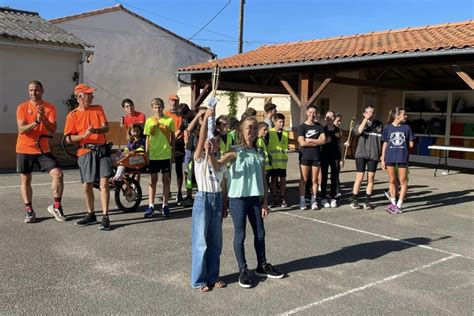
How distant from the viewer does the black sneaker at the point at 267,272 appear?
14.9 feet

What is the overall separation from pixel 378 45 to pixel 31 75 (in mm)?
9523

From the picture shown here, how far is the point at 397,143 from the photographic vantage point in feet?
25.3

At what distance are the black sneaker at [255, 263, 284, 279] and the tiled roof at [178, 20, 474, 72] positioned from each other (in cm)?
682

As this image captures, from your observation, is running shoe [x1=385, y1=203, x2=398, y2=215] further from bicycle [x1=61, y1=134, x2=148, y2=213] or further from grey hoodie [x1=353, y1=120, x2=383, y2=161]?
bicycle [x1=61, y1=134, x2=148, y2=213]

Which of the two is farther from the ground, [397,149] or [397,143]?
[397,143]

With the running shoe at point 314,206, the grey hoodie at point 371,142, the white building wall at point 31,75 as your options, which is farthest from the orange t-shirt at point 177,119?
the white building wall at point 31,75

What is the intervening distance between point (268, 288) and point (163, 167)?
10.7 feet

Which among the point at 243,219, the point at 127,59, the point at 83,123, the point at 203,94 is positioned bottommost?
the point at 243,219

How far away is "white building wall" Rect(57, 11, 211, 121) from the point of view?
22109mm

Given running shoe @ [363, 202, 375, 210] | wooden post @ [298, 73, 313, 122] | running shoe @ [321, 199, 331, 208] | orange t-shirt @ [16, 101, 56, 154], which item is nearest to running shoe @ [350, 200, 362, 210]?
running shoe @ [363, 202, 375, 210]

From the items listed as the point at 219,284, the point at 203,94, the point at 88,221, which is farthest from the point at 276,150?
the point at 203,94

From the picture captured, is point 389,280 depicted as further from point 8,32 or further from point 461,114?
point 461,114

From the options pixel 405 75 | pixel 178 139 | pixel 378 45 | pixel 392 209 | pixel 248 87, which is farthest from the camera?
pixel 248 87

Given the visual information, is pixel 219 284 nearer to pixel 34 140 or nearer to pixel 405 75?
pixel 34 140
